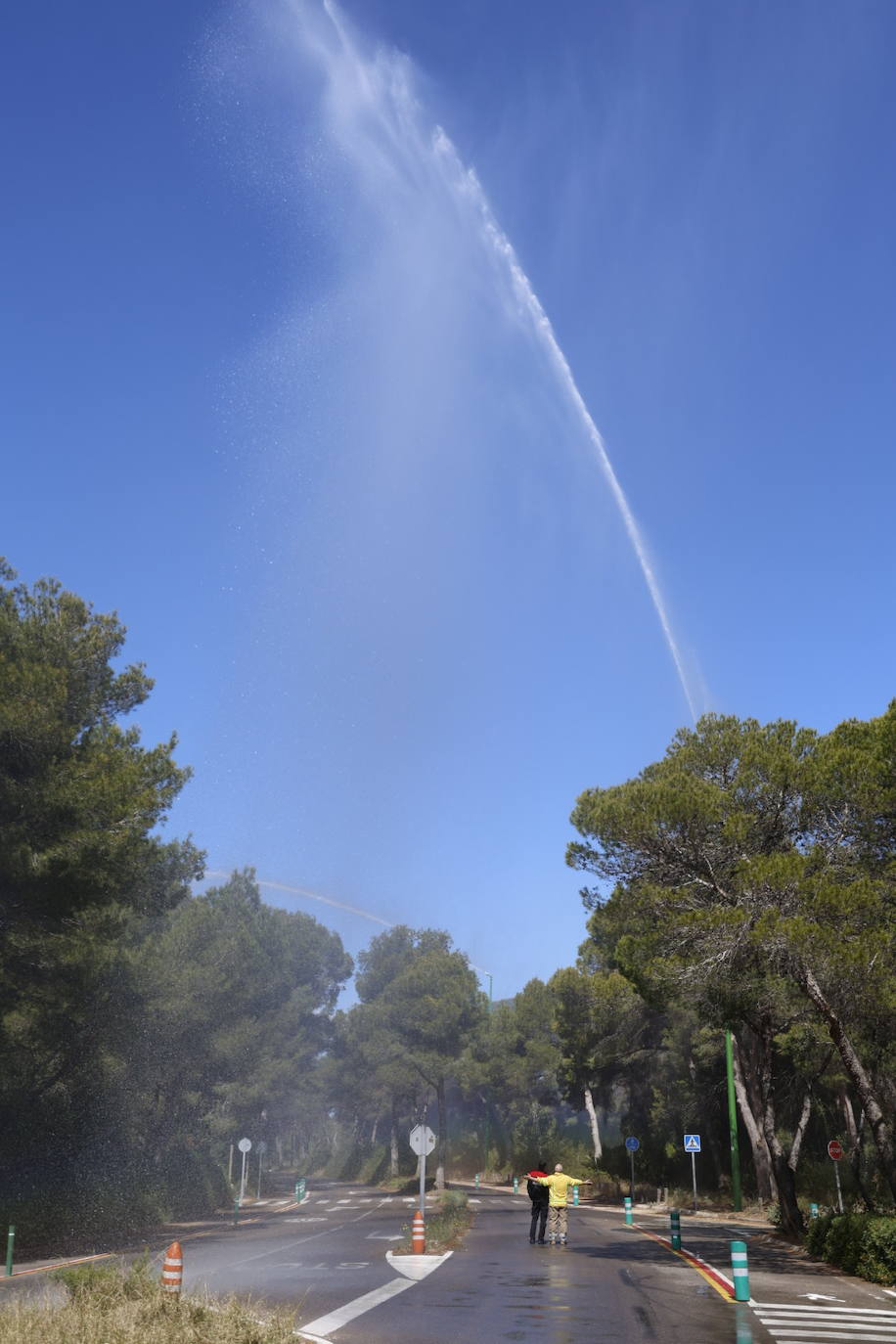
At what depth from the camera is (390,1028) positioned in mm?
79312

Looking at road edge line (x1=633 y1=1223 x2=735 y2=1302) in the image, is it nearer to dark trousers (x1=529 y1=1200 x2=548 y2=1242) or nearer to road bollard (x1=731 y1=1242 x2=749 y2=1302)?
road bollard (x1=731 y1=1242 x2=749 y2=1302)

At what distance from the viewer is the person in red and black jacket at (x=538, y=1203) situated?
1041 inches

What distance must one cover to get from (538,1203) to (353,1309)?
40.9ft

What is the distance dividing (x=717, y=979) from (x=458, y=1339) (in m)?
11.7

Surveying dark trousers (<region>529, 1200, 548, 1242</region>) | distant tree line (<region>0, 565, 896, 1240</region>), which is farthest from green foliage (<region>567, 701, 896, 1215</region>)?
dark trousers (<region>529, 1200, 548, 1242</region>)

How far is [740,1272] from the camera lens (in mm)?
15695

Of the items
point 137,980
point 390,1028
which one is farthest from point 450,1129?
point 137,980

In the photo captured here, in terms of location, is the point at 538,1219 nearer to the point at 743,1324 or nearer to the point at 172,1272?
the point at 743,1324

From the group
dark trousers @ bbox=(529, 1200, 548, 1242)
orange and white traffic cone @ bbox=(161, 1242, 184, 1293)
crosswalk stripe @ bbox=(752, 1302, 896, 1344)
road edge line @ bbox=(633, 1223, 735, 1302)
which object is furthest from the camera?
dark trousers @ bbox=(529, 1200, 548, 1242)

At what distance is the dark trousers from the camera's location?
27045mm

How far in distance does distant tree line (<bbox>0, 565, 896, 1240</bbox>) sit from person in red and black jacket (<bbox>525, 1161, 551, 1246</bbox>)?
16.4ft

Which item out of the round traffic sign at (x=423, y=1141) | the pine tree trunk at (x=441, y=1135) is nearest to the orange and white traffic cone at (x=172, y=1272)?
the round traffic sign at (x=423, y=1141)

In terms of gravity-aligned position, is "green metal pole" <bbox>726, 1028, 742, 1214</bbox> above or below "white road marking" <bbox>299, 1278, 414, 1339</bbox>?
above

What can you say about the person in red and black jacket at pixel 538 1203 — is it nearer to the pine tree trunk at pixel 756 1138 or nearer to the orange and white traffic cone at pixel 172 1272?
the orange and white traffic cone at pixel 172 1272
